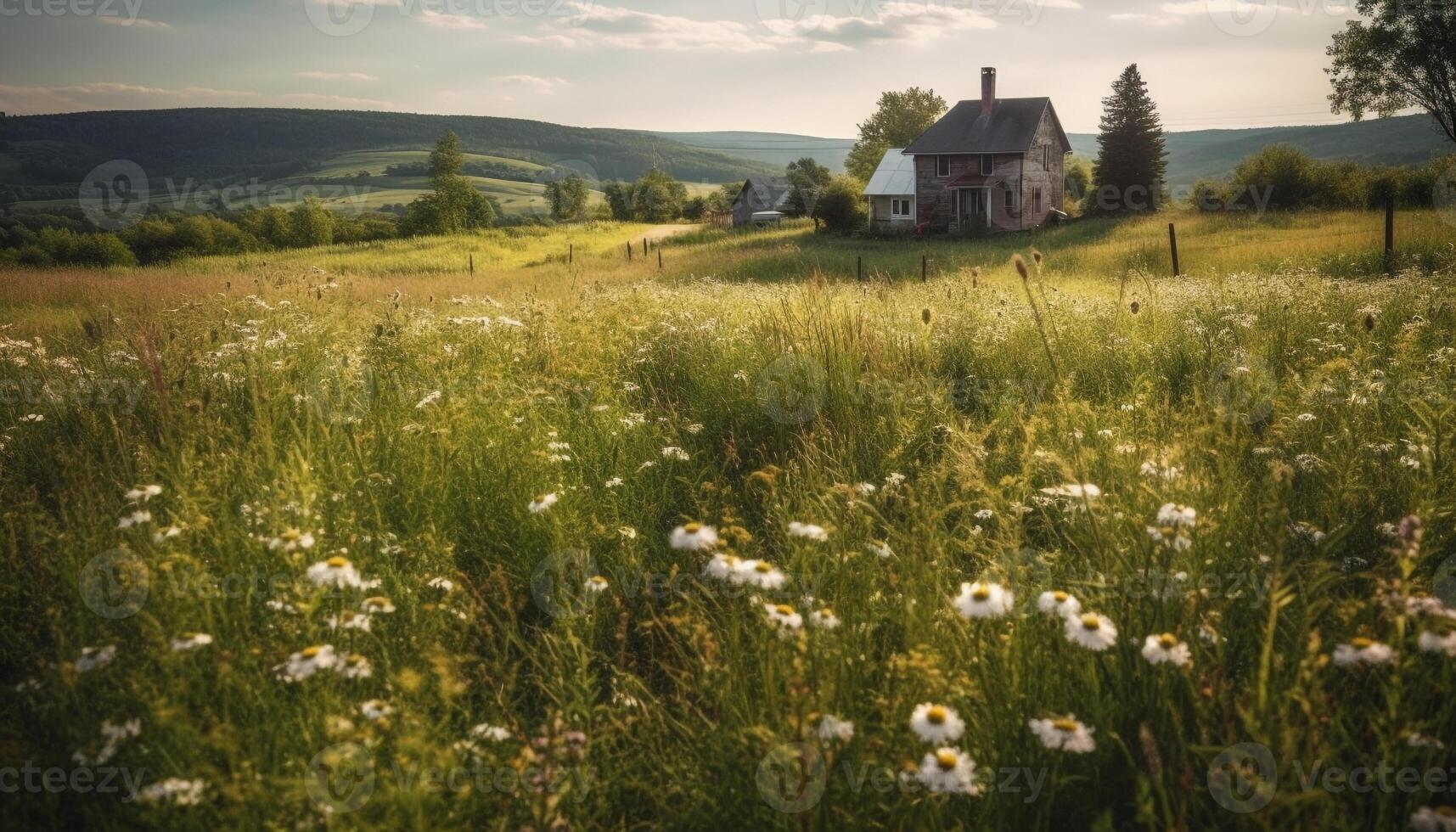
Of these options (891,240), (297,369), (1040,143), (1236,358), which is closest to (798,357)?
(1236,358)

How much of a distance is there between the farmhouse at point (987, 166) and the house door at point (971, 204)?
0.05 meters

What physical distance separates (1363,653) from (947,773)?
120 cm

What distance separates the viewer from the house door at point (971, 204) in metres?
42.2

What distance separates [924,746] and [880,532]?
177 centimetres

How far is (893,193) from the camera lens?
A: 4656cm

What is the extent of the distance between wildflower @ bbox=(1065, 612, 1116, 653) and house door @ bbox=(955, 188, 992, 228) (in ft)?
142

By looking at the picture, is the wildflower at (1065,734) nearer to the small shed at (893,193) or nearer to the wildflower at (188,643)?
the wildflower at (188,643)

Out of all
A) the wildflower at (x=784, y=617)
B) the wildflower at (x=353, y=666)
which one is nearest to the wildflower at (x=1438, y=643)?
the wildflower at (x=784, y=617)

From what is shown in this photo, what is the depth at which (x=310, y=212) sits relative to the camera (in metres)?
44.5

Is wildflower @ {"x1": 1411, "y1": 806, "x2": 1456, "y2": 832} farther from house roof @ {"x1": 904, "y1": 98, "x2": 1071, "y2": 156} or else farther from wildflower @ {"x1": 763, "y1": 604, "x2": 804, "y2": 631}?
house roof @ {"x1": 904, "y1": 98, "x2": 1071, "y2": 156}

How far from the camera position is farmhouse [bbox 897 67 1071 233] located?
136 feet

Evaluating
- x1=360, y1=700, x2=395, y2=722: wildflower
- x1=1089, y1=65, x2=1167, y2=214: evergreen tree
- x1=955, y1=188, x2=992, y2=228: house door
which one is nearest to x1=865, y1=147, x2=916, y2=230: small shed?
x1=955, y1=188, x2=992, y2=228: house door

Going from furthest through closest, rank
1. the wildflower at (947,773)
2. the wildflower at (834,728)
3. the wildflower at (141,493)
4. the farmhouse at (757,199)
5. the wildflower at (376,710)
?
1. the farmhouse at (757,199)
2. the wildflower at (141,493)
3. the wildflower at (376,710)
4. the wildflower at (834,728)
5. the wildflower at (947,773)

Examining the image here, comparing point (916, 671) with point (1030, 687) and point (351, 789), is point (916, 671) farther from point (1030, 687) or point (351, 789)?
point (351, 789)
